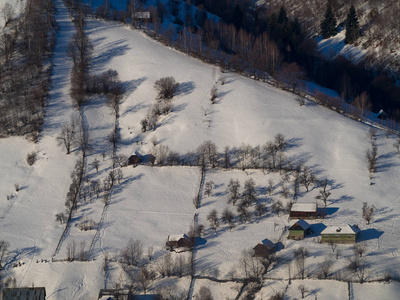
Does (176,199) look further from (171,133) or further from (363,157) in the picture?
(363,157)

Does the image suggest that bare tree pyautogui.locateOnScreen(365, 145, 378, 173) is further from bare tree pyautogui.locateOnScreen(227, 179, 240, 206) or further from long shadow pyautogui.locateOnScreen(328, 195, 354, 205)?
bare tree pyautogui.locateOnScreen(227, 179, 240, 206)

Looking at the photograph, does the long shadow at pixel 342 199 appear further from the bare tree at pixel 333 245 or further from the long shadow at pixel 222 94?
the long shadow at pixel 222 94

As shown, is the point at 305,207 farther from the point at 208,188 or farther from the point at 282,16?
the point at 282,16

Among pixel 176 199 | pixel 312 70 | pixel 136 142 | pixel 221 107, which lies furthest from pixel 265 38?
pixel 176 199

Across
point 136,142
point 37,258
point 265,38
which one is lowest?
point 37,258

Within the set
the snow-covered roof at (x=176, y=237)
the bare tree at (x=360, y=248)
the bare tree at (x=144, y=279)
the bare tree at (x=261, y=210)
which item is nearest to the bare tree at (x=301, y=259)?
the bare tree at (x=360, y=248)
